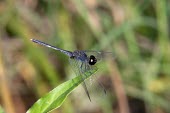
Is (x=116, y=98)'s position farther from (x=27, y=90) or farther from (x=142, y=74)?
(x=27, y=90)

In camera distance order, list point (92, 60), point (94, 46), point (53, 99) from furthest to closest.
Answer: point (94, 46), point (92, 60), point (53, 99)

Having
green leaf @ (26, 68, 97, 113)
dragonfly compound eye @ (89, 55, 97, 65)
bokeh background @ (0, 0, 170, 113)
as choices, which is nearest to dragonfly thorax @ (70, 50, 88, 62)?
dragonfly compound eye @ (89, 55, 97, 65)

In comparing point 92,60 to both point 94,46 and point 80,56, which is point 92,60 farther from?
point 94,46

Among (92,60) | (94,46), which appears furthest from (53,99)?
(94,46)

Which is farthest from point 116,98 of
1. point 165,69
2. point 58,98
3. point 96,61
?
point 58,98

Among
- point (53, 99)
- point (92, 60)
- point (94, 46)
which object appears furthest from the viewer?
point (94, 46)

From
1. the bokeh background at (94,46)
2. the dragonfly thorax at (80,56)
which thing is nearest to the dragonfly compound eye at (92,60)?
the dragonfly thorax at (80,56)

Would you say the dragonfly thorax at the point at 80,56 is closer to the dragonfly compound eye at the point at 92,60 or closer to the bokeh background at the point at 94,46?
the dragonfly compound eye at the point at 92,60

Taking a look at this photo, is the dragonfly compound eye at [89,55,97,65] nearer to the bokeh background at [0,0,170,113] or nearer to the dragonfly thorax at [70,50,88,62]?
the dragonfly thorax at [70,50,88,62]

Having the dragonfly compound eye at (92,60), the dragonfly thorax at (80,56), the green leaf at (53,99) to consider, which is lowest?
the green leaf at (53,99)
